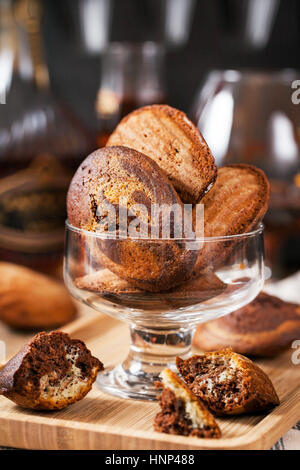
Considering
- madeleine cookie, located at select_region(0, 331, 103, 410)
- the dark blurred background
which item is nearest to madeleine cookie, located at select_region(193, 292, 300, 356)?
madeleine cookie, located at select_region(0, 331, 103, 410)

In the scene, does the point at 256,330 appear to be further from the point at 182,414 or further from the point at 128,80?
the point at 128,80

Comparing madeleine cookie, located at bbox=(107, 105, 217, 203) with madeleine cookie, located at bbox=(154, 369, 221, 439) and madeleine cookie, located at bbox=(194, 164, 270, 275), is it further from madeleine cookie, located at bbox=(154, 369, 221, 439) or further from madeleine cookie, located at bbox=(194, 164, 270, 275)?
madeleine cookie, located at bbox=(154, 369, 221, 439)

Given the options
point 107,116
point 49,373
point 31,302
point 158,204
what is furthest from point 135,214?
point 107,116

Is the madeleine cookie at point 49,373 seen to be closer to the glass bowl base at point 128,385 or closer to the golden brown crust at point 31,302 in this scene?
the glass bowl base at point 128,385

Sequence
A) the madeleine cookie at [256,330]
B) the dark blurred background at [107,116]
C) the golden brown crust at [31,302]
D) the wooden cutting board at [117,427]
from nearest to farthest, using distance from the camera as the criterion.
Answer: the wooden cutting board at [117,427] → the madeleine cookie at [256,330] → the golden brown crust at [31,302] → the dark blurred background at [107,116]

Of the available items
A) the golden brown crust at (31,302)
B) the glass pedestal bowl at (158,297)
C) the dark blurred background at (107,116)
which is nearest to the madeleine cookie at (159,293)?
the glass pedestal bowl at (158,297)
